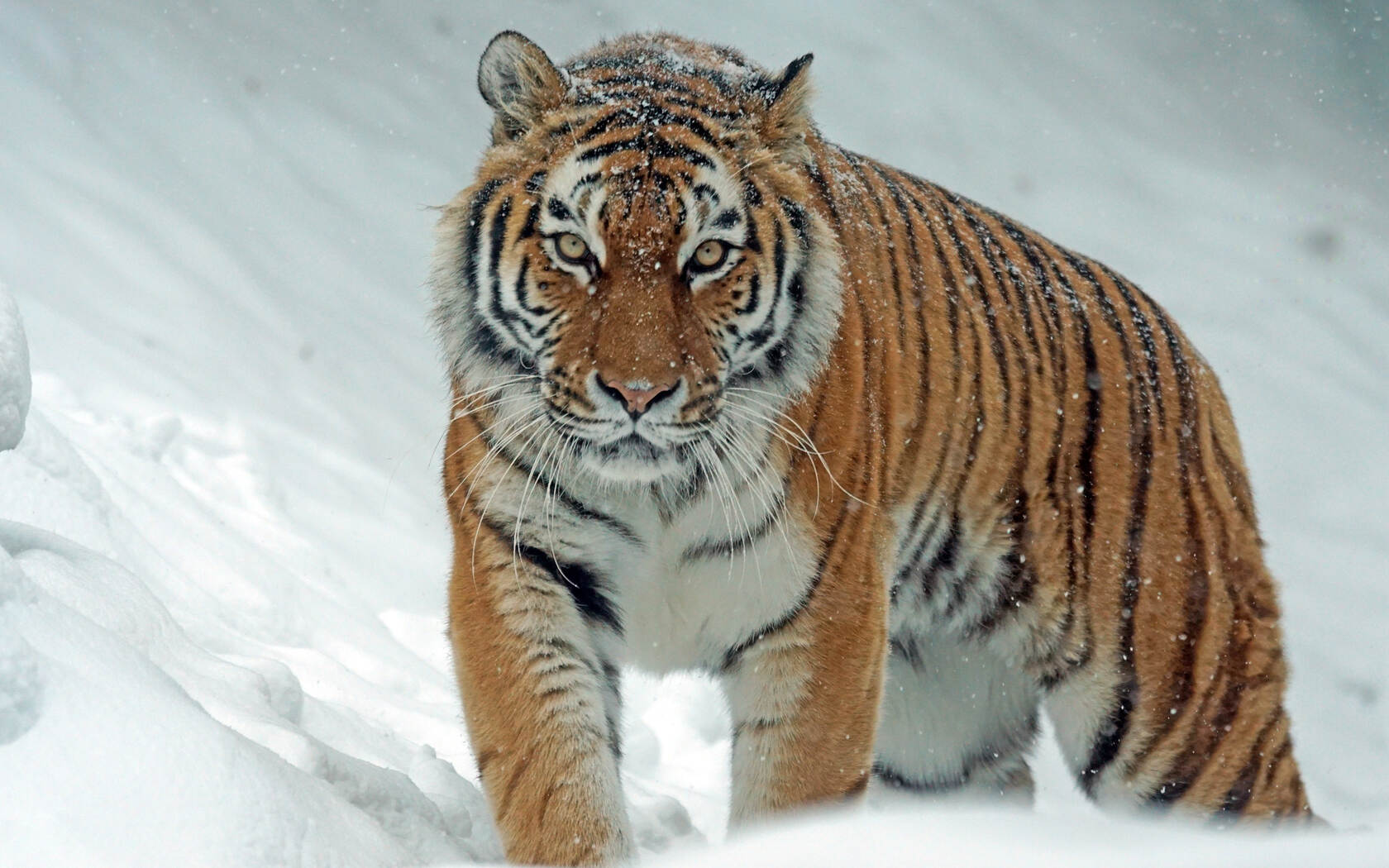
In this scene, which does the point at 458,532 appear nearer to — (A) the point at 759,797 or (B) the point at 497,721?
(B) the point at 497,721

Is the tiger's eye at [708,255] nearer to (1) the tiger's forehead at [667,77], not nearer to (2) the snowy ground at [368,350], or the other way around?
(1) the tiger's forehead at [667,77]

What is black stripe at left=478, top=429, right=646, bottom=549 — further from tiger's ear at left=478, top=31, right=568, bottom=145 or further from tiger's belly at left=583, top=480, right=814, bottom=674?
tiger's ear at left=478, top=31, right=568, bottom=145

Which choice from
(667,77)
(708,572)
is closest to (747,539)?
(708,572)

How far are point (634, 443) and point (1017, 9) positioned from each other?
591cm

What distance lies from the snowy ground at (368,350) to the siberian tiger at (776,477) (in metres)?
0.25

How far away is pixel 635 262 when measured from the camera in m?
2.04

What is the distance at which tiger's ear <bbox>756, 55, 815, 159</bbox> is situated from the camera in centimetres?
227

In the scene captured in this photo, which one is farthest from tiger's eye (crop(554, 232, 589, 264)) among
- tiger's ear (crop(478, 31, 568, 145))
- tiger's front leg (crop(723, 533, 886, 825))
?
tiger's front leg (crop(723, 533, 886, 825))

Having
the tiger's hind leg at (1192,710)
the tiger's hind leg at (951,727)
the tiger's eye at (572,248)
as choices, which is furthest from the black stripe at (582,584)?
the tiger's hind leg at (1192,710)

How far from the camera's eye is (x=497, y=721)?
7.06ft

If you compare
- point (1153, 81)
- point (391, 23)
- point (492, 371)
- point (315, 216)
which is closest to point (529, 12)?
point (391, 23)

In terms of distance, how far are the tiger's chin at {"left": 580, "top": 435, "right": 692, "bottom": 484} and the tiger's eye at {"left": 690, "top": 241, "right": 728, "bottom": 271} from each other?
28 centimetres

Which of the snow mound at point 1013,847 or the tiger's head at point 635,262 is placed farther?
the tiger's head at point 635,262

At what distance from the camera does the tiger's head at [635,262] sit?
2.04m
